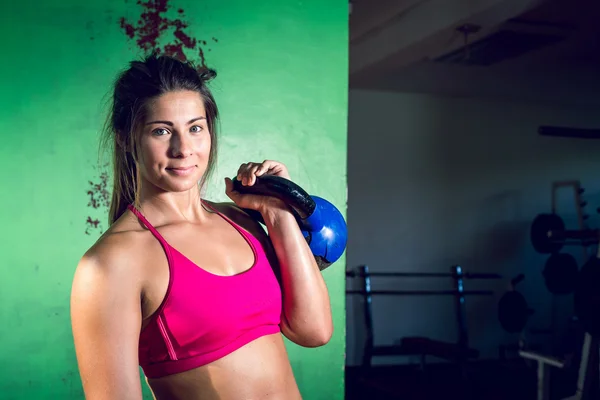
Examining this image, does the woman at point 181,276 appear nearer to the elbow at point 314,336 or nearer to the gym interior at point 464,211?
the elbow at point 314,336

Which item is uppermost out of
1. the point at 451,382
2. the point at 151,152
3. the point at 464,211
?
the point at 464,211

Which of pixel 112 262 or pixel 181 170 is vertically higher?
pixel 181 170

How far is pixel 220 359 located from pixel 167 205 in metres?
0.30

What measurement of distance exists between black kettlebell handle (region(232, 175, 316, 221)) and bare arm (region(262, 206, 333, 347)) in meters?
0.04

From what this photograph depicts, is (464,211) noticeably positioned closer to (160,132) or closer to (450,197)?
(450,197)

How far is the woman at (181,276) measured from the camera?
0.97 metres

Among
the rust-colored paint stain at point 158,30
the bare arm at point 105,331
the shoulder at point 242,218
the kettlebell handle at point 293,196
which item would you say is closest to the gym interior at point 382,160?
the rust-colored paint stain at point 158,30

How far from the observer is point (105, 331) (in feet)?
3.12

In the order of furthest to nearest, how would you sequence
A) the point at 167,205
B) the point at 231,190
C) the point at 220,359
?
the point at 231,190 → the point at 167,205 → the point at 220,359

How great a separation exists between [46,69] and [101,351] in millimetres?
1343

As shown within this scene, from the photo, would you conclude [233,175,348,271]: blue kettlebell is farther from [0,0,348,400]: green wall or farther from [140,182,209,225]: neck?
[0,0,348,400]: green wall

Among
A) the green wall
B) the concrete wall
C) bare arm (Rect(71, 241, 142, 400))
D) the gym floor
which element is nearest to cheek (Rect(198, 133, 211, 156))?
bare arm (Rect(71, 241, 142, 400))

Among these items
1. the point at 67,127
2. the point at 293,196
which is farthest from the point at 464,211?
the point at 293,196

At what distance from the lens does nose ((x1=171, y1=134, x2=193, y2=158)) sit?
3.59 feet
